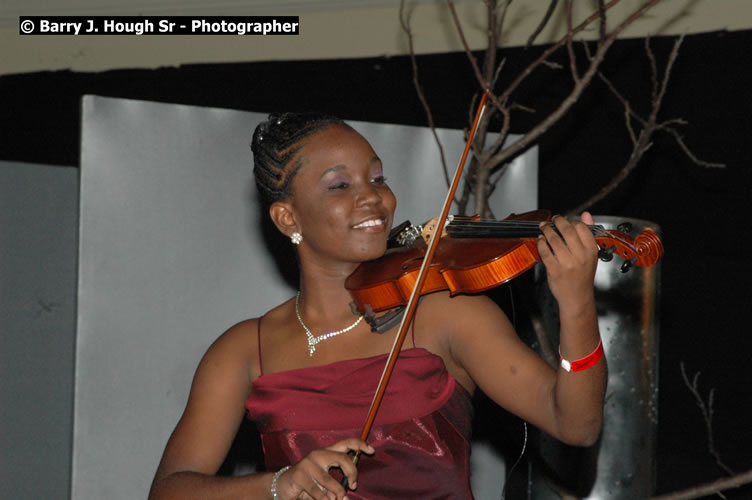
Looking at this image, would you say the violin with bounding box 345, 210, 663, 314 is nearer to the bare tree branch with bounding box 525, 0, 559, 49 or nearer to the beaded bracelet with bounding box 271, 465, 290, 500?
the beaded bracelet with bounding box 271, 465, 290, 500

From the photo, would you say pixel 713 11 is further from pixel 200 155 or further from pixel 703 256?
pixel 200 155

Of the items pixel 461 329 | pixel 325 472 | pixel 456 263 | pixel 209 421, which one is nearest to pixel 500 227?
pixel 456 263

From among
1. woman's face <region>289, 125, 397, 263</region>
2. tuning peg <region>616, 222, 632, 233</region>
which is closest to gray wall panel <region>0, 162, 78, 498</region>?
woman's face <region>289, 125, 397, 263</region>

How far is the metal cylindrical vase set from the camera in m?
2.75

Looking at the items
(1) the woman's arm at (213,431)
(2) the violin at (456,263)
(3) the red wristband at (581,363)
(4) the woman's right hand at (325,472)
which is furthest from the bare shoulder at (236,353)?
(3) the red wristband at (581,363)

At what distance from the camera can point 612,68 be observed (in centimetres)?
378

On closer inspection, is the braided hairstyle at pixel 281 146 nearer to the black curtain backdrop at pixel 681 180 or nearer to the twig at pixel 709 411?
the twig at pixel 709 411

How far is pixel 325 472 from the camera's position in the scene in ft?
5.38

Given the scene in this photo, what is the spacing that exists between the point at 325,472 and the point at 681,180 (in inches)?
98.6

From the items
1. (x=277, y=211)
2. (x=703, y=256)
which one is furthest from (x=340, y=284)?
(x=703, y=256)

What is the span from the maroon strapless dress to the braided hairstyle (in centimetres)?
41

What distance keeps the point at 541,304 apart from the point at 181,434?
1.24 metres

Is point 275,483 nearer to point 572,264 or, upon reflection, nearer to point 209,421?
Answer: point 209,421

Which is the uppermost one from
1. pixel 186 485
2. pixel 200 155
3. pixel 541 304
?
pixel 200 155
